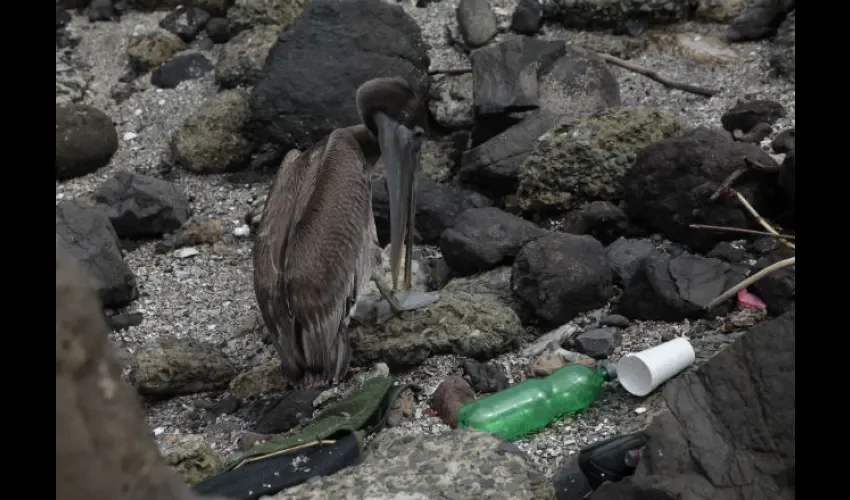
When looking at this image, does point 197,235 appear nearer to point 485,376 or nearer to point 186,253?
point 186,253

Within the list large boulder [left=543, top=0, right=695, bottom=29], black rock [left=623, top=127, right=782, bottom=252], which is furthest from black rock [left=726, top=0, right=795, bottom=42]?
black rock [left=623, top=127, right=782, bottom=252]

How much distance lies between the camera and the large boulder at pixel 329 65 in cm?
634

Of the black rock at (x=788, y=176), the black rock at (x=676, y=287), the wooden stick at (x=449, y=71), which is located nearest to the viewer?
the black rock at (x=676, y=287)

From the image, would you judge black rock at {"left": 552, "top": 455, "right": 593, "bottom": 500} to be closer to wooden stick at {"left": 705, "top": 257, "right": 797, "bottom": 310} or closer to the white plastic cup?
the white plastic cup

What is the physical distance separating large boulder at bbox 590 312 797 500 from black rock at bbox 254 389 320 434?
1.71 metres

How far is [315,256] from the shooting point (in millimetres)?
4480

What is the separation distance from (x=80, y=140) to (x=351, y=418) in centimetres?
380

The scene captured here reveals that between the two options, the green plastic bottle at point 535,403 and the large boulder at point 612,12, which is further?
the large boulder at point 612,12

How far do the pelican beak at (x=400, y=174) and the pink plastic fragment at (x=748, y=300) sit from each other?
5.48 feet

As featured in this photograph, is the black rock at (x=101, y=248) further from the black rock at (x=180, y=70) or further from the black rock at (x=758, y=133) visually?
the black rock at (x=758, y=133)

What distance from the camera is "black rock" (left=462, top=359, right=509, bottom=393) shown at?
13.8 feet

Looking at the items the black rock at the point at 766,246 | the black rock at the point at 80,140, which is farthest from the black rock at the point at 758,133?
the black rock at the point at 80,140
